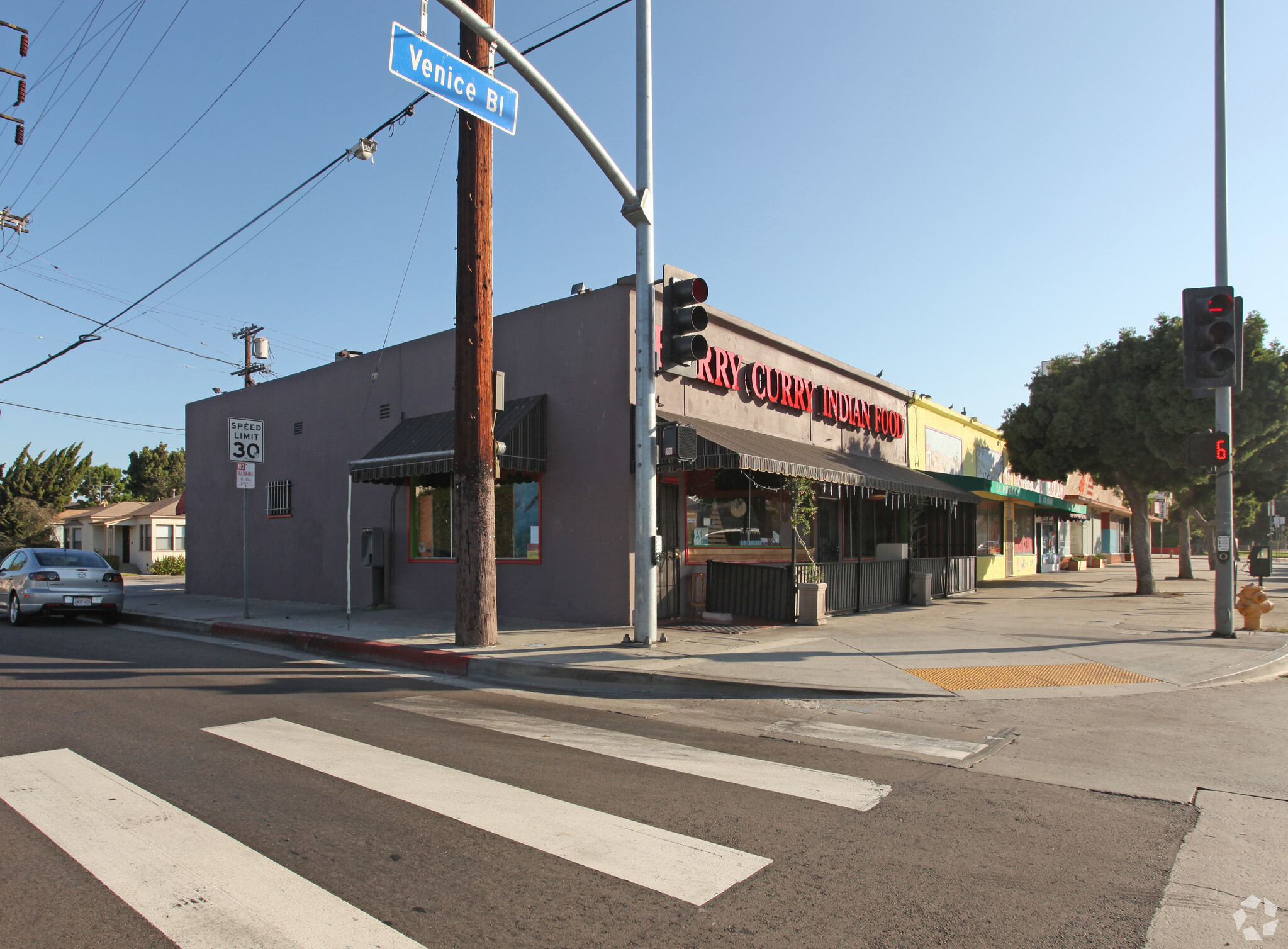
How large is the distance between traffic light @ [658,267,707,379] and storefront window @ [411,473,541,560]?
4522 millimetres

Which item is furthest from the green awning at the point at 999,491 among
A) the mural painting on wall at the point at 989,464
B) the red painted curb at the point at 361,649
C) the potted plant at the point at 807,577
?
the red painted curb at the point at 361,649

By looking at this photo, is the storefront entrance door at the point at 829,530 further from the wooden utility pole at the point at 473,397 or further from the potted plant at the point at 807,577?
the wooden utility pole at the point at 473,397

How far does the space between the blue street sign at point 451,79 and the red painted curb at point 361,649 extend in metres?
6.08

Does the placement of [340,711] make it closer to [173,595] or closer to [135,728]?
[135,728]

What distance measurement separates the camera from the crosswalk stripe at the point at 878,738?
5883 millimetres

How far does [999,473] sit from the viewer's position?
1211 inches

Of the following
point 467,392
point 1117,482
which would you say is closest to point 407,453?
point 467,392

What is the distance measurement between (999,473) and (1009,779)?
92.1 feet

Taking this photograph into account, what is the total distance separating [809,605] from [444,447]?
659cm

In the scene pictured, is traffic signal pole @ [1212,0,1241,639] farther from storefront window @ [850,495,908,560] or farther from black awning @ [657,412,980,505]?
storefront window @ [850,495,908,560]

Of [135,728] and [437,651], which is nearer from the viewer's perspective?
[135,728]

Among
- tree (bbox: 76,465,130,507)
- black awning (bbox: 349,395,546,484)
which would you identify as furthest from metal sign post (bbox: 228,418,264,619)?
tree (bbox: 76,465,130,507)

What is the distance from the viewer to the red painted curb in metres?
9.65

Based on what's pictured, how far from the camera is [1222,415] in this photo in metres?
11.6
